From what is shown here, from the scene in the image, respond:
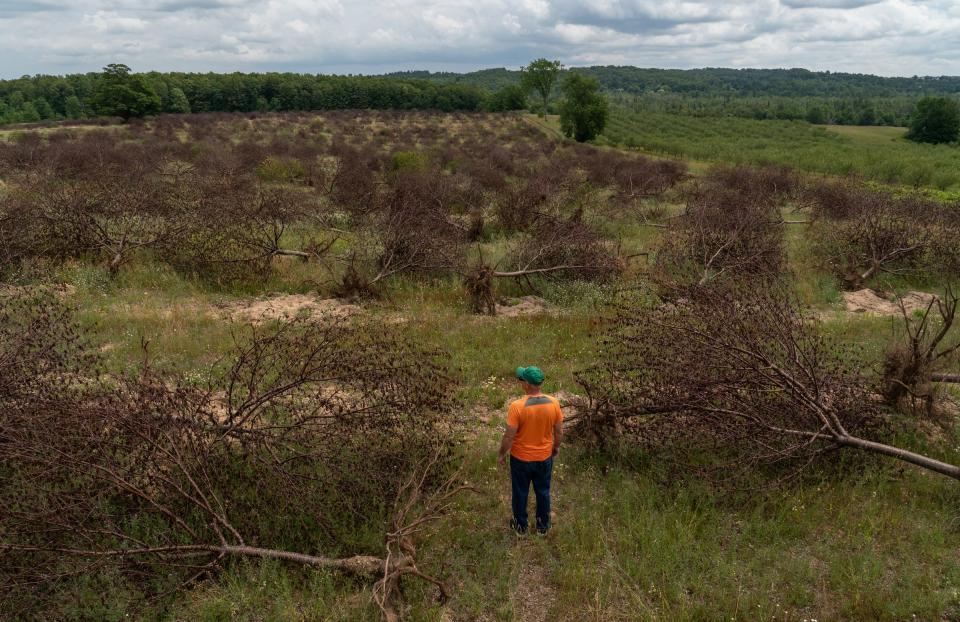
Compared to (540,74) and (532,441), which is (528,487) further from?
(540,74)

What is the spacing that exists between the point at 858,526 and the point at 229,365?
7596mm

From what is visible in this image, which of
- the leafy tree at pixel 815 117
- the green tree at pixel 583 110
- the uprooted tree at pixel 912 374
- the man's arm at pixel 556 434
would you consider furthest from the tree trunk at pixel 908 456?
the leafy tree at pixel 815 117

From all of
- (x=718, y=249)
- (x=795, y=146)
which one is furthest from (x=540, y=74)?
(x=718, y=249)

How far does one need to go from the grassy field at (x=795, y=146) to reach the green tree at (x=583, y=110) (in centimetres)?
246

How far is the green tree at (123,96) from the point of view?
155 ft

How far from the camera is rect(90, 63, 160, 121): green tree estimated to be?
47.3 meters

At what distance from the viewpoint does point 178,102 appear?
190 ft

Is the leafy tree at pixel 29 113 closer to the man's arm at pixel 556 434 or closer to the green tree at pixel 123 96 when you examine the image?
the green tree at pixel 123 96

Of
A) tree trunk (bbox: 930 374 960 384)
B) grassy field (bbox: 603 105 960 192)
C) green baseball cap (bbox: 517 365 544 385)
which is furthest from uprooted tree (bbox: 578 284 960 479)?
grassy field (bbox: 603 105 960 192)

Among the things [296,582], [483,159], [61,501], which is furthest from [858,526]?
[483,159]

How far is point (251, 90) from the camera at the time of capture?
222 feet

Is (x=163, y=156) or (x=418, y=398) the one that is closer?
(x=418, y=398)

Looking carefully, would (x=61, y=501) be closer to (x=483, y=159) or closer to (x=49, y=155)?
(x=49, y=155)

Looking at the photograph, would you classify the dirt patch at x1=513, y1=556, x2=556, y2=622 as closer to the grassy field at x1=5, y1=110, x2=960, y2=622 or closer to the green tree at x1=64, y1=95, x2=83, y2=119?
the grassy field at x1=5, y1=110, x2=960, y2=622
